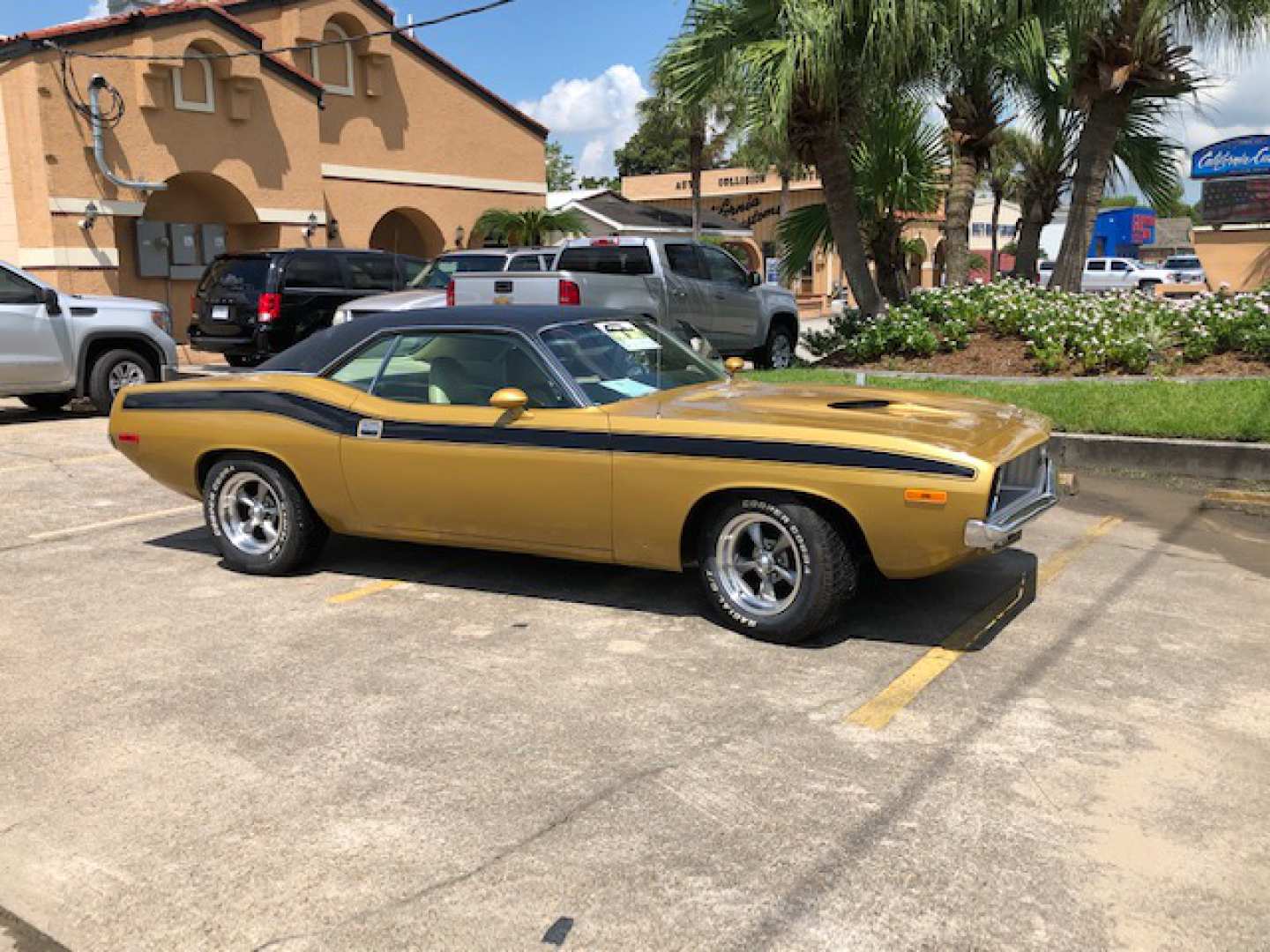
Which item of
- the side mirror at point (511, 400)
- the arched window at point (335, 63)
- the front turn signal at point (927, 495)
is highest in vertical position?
the arched window at point (335, 63)

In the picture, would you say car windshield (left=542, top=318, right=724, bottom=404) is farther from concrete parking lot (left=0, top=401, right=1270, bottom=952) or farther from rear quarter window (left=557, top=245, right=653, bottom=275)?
rear quarter window (left=557, top=245, right=653, bottom=275)

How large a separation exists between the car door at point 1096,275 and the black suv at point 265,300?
109ft

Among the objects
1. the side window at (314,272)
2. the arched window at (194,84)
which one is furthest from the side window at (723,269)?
the arched window at (194,84)

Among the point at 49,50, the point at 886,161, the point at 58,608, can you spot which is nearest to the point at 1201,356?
the point at 886,161

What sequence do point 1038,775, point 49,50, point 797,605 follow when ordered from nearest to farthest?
1. point 1038,775
2. point 797,605
3. point 49,50

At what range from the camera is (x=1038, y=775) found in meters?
3.75

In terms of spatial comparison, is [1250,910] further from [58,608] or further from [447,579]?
[58,608]

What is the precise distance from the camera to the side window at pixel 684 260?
1409 centimetres

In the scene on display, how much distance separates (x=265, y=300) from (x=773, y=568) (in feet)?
38.4

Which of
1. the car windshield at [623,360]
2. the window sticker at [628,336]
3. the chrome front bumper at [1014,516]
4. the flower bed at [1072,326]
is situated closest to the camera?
the chrome front bumper at [1014,516]

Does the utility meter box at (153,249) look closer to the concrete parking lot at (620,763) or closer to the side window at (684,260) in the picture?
the side window at (684,260)

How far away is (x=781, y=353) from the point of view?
1594 centimetres

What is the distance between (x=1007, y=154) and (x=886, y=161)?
14.5 metres

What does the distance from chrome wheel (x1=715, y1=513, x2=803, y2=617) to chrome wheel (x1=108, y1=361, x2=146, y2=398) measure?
9.20 metres
